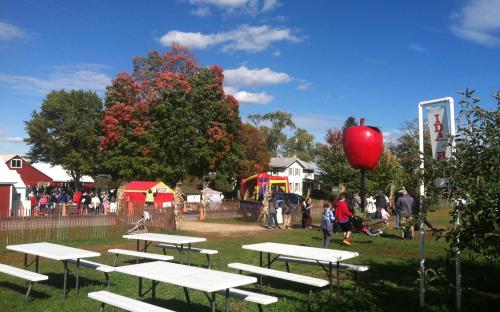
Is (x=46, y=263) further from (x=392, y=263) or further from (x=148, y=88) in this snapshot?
(x=148, y=88)

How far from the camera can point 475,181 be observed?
4.62 m

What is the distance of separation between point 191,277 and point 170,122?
96.3ft

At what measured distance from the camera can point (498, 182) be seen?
4355 mm

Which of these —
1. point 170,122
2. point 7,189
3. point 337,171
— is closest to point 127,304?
point 7,189

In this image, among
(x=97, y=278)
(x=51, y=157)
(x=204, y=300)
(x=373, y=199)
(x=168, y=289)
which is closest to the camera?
(x=204, y=300)

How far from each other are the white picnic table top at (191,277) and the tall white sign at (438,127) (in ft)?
10.8

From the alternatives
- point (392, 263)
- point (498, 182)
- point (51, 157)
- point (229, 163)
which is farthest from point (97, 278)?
point (51, 157)

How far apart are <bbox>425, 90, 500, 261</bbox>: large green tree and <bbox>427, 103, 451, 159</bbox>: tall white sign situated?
37.4 inches

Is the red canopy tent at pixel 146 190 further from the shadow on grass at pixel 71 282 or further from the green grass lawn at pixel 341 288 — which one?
the shadow on grass at pixel 71 282

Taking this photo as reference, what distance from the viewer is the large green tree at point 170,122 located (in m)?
34.4

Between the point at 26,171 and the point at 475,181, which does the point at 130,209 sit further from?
the point at 26,171

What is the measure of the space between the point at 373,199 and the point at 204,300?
58.0 feet

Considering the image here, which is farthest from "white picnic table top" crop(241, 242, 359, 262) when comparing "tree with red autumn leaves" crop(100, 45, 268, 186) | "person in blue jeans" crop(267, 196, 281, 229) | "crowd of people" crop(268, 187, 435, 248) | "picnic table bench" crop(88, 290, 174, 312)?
"tree with red autumn leaves" crop(100, 45, 268, 186)

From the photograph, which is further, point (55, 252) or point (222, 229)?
point (222, 229)
